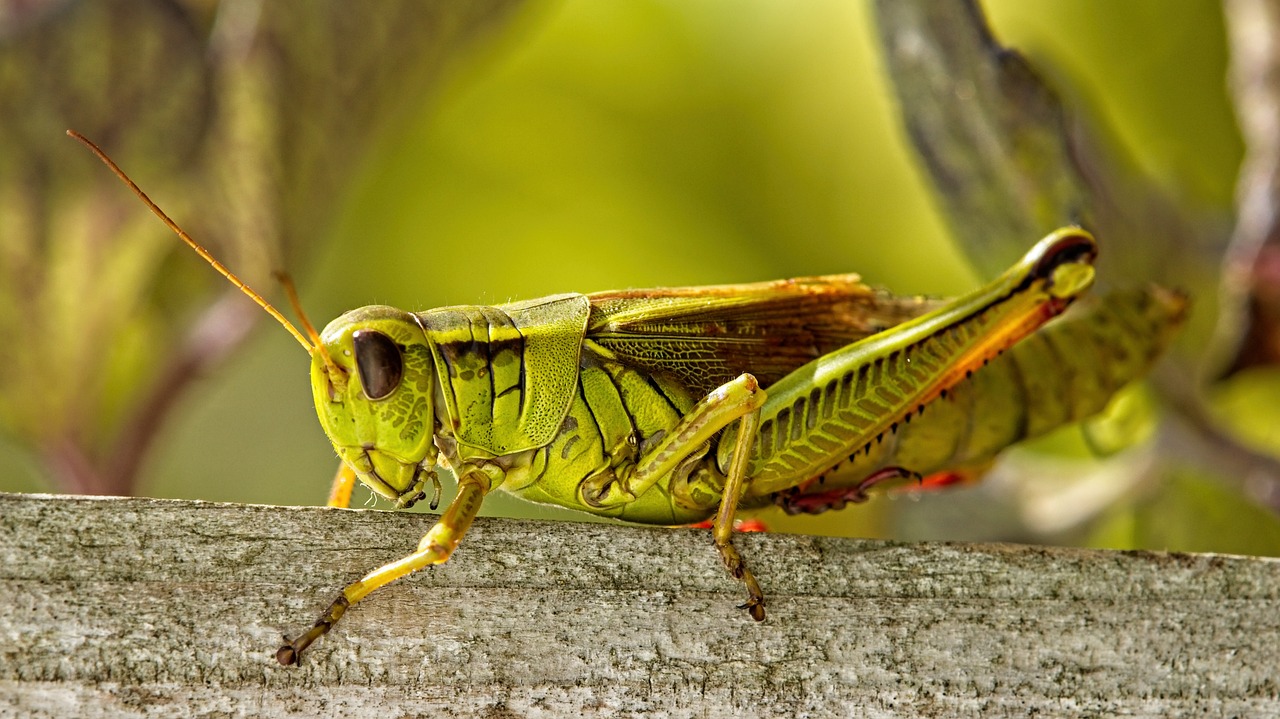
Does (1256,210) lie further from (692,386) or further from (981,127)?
(692,386)

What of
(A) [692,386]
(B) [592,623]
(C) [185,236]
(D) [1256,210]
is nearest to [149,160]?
(C) [185,236]

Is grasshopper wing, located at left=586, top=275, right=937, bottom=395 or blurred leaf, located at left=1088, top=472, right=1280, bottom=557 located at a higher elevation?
grasshopper wing, located at left=586, top=275, right=937, bottom=395

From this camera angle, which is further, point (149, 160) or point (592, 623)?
point (149, 160)

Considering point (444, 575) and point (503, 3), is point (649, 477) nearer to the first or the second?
point (444, 575)

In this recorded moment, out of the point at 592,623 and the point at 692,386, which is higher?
the point at 692,386

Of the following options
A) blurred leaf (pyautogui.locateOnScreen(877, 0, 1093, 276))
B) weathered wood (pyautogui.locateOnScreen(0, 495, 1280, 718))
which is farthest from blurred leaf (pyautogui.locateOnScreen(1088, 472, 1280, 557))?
weathered wood (pyautogui.locateOnScreen(0, 495, 1280, 718))

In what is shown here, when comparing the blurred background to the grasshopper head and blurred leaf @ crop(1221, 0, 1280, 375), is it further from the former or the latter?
the grasshopper head

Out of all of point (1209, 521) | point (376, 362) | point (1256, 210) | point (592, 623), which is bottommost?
point (592, 623)

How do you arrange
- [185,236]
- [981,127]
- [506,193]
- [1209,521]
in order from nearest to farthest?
[185,236]
[981,127]
[1209,521]
[506,193]

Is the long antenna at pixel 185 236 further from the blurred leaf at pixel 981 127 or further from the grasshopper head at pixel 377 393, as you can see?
the blurred leaf at pixel 981 127

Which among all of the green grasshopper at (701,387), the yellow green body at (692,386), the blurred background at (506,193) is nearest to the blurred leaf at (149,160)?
the blurred background at (506,193)
